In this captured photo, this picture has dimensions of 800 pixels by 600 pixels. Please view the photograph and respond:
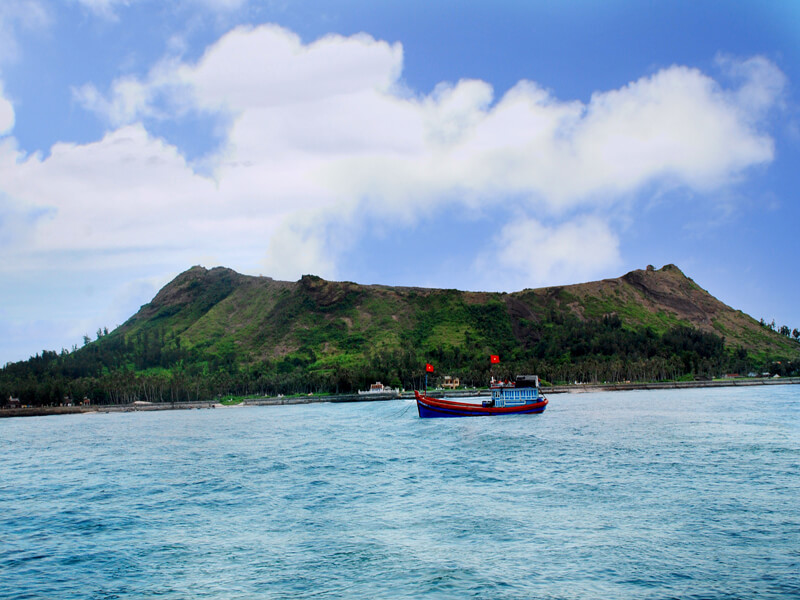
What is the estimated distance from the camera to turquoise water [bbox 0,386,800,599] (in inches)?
893

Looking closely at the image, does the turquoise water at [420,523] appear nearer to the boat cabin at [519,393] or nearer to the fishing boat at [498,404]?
the fishing boat at [498,404]

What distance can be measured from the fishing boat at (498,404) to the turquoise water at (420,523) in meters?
50.0

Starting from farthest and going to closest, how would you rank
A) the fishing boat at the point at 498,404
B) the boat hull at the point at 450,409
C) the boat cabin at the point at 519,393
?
the boat cabin at the point at 519,393, the fishing boat at the point at 498,404, the boat hull at the point at 450,409

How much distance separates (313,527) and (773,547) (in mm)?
20713

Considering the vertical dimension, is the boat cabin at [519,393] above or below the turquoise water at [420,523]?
above

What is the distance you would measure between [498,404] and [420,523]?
9378 centimetres

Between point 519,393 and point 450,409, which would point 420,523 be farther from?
point 519,393

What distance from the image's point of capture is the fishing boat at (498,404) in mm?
113312

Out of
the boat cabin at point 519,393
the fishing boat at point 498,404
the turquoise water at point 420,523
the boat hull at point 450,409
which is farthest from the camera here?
the boat cabin at point 519,393

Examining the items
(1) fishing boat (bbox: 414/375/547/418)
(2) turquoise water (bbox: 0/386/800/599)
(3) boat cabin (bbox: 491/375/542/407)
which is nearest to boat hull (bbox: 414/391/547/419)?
(1) fishing boat (bbox: 414/375/547/418)

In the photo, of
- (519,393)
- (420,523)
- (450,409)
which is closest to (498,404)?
(519,393)

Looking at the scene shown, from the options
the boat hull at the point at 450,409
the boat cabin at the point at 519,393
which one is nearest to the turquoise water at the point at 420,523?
the boat hull at the point at 450,409

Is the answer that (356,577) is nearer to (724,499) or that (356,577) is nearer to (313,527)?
(313,527)

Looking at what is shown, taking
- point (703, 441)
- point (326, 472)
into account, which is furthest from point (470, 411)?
point (326, 472)
